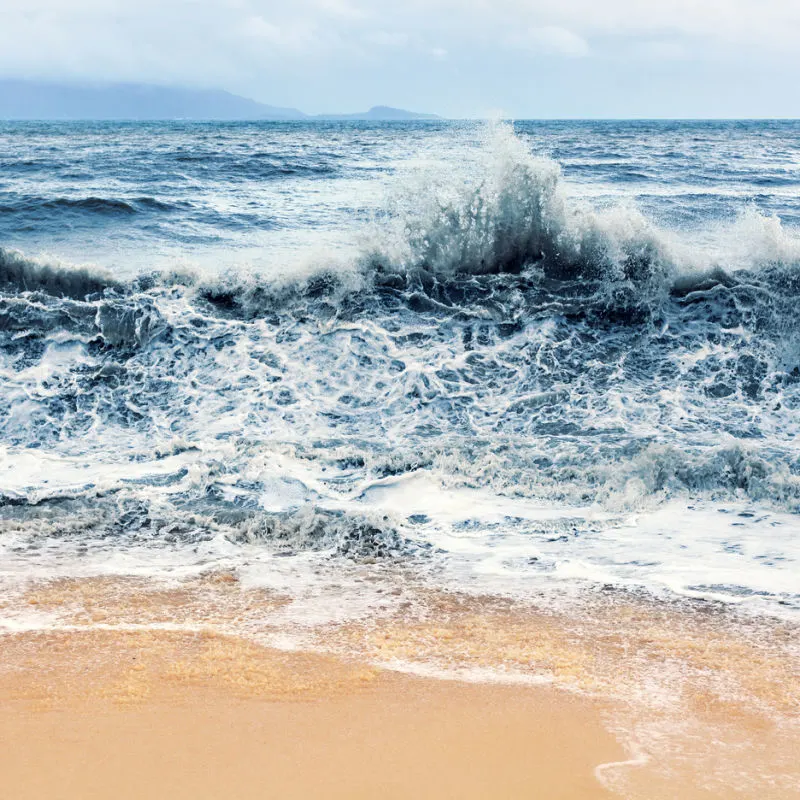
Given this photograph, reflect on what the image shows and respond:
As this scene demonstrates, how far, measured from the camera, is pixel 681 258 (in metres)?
8.12

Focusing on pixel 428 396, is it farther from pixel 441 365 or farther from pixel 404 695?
pixel 404 695

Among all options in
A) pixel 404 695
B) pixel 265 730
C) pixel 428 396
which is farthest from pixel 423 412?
pixel 265 730

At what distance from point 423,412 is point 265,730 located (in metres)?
3.81

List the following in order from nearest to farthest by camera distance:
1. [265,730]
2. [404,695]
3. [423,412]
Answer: [265,730], [404,695], [423,412]

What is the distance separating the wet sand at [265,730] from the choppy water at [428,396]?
3.15 ft

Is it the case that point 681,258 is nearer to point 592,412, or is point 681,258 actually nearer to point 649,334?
point 649,334

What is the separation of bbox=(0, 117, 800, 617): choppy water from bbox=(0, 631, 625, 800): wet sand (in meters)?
0.96

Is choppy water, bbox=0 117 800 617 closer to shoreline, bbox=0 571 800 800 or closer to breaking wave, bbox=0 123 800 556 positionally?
breaking wave, bbox=0 123 800 556

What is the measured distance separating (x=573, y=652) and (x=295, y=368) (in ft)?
14.0

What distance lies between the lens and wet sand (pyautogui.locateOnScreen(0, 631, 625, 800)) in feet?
8.29

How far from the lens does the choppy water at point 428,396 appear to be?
4.49 metres

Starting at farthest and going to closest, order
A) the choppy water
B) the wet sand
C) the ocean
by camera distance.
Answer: the choppy water, the ocean, the wet sand

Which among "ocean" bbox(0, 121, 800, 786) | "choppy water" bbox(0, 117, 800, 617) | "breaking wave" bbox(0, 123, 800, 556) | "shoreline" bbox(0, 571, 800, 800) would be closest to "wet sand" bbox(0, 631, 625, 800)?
"shoreline" bbox(0, 571, 800, 800)

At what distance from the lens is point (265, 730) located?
2.80m
